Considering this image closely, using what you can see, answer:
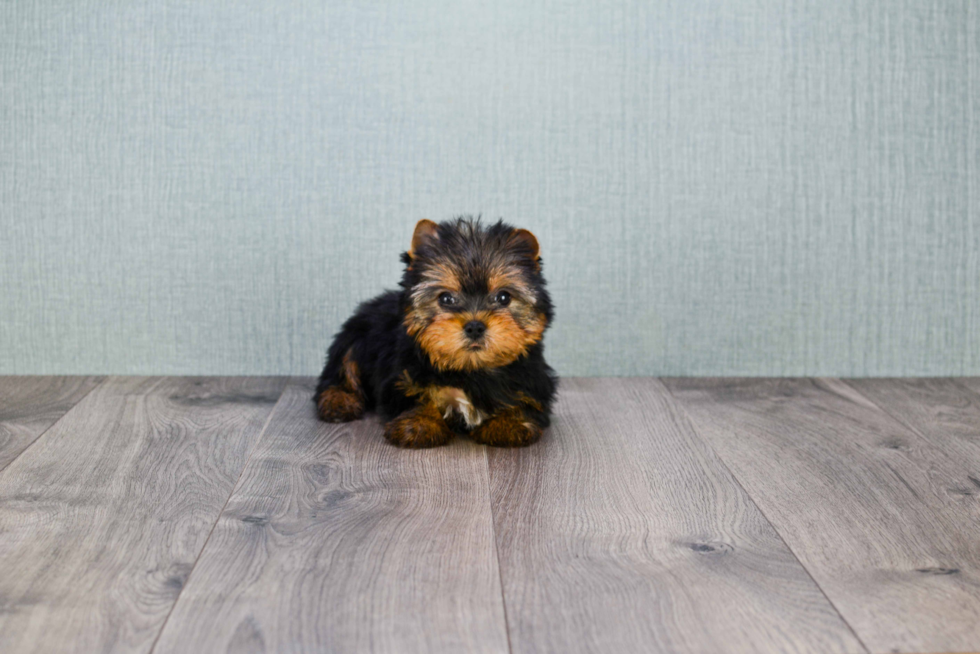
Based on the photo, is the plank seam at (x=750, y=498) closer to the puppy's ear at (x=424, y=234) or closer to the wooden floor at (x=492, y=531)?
the wooden floor at (x=492, y=531)

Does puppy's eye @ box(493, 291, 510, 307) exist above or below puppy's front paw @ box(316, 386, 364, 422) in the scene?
above

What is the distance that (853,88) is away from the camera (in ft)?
9.36

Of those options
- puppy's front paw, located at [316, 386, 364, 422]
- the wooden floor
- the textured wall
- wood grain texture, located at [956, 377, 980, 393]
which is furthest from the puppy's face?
wood grain texture, located at [956, 377, 980, 393]

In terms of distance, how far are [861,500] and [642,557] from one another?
22.4 inches

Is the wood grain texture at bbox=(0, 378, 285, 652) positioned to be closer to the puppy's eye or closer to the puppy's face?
the puppy's face

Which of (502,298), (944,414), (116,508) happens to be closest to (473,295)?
(502,298)

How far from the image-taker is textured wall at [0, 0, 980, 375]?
2764 mm

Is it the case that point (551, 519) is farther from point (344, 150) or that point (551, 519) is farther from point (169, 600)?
point (344, 150)

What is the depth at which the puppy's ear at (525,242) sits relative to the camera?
2125mm

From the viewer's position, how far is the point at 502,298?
209 centimetres

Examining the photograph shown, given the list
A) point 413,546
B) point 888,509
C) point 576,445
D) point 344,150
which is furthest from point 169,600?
point 344,150

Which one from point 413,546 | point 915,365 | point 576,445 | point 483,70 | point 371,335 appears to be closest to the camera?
point 413,546

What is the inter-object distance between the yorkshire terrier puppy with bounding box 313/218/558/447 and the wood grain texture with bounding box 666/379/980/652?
0.50 m

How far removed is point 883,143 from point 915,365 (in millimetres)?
715
